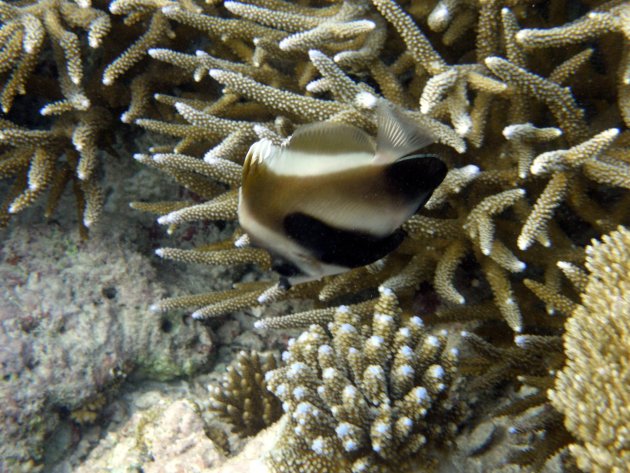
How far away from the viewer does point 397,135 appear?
1.71 metres

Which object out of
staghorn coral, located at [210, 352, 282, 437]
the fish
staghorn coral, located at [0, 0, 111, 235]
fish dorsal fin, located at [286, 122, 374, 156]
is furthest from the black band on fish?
staghorn coral, located at [0, 0, 111, 235]

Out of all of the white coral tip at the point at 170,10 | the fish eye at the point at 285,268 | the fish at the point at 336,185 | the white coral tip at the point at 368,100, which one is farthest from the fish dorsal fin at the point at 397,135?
the white coral tip at the point at 170,10

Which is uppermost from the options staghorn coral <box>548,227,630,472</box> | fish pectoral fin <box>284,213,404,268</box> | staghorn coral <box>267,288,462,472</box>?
fish pectoral fin <box>284,213,404,268</box>

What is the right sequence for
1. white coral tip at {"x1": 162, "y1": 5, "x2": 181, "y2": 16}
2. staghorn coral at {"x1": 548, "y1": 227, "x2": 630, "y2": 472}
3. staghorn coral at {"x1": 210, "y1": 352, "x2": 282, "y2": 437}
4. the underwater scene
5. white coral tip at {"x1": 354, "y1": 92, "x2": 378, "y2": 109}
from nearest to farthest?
staghorn coral at {"x1": 548, "y1": 227, "x2": 630, "y2": 472} → the underwater scene → white coral tip at {"x1": 354, "y1": 92, "x2": 378, "y2": 109} → white coral tip at {"x1": 162, "y1": 5, "x2": 181, "y2": 16} → staghorn coral at {"x1": 210, "y1": 352, "x2": 282, "y2": 437}

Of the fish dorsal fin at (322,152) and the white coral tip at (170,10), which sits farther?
the white coral tip at (170,10)

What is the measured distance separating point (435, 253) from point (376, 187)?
1252mm

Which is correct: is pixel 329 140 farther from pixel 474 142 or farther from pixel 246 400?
pixel 246 400

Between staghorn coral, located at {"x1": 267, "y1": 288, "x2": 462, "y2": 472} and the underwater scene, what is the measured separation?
1cm

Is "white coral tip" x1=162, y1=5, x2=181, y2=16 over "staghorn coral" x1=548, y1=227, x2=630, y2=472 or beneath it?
over

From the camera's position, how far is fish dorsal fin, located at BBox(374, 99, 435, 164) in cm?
170

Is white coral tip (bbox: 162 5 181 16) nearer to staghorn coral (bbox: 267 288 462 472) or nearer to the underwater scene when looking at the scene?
the underwater scene

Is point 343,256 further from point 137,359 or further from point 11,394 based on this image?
point 11,394

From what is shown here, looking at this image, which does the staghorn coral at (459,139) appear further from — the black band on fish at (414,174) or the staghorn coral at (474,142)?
the black band on fish at (414,174)

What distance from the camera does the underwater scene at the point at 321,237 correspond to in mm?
1926
